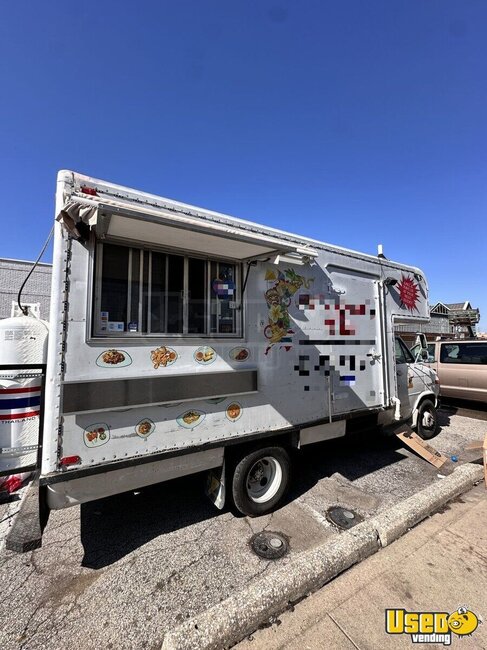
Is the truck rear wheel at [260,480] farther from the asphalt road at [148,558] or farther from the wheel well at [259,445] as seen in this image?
the asphalt road at [148,558]

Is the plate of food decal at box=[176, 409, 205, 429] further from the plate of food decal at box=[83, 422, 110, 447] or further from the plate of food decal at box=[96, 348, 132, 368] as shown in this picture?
the plate of food decal at box=[96, 348, 132, 368]

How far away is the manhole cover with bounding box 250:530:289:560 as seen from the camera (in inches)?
118

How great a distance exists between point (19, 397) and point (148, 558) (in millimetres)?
1894

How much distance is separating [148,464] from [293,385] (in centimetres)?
181

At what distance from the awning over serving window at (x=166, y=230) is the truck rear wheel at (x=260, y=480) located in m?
2.24

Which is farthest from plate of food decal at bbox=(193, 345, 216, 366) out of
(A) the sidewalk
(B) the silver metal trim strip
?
(A) the sidewalk

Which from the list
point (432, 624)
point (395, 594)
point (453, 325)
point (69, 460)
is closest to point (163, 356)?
point (69, 460)

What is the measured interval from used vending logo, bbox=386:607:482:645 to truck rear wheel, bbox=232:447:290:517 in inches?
61.4

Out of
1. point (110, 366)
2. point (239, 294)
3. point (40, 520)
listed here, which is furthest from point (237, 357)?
point (40, 520)

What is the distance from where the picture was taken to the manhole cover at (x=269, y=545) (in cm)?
Result: 301

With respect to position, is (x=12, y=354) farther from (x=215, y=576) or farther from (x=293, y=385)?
(x=293, y=385)

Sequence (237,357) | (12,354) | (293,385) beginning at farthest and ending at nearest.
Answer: (293,385)
(237,357)
(12,354)

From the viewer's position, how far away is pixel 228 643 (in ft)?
6.73

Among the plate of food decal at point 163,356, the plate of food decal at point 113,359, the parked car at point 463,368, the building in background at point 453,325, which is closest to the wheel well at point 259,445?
the plate of food decal at point 163,356
